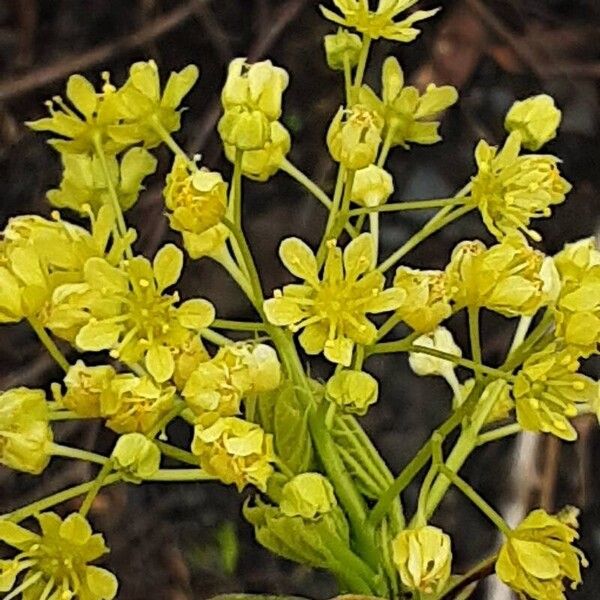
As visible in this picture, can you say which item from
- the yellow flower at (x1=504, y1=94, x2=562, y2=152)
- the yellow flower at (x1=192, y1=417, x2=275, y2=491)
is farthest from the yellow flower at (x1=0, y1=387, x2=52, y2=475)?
the yellow flower at (x1=504, y1=94, x2=562, y2=152)

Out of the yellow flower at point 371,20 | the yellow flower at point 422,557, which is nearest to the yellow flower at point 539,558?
the yellow flower at point 422,557

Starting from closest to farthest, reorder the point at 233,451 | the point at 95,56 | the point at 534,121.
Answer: the point at 233,451 < the point at 534,121 < the point at 95,56

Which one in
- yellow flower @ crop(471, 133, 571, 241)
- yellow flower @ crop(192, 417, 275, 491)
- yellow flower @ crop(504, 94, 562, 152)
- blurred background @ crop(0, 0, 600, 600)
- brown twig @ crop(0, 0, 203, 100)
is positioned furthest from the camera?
brown twig @ crop(0, 0, 203, 100)

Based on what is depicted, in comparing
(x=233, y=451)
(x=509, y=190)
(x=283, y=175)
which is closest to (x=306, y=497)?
(x=233, y=451)

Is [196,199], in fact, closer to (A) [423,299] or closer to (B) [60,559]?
(A) [423,299]

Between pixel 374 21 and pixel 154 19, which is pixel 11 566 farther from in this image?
pixel 154 19

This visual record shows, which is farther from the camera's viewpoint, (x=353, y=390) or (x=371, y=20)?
(x=371, y=20)

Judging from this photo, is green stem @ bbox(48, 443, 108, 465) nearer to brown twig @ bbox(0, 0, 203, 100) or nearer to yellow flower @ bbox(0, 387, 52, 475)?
yellow flower @ bbox(0, 387, 52, 475)
